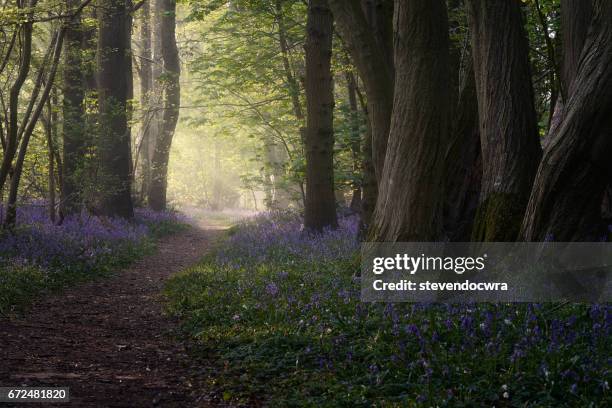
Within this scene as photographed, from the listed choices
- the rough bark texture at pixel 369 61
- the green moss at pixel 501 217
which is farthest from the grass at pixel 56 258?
the green moss at pixel 501 217

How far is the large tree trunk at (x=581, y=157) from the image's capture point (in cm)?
595

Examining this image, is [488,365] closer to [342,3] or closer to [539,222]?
[539,222]

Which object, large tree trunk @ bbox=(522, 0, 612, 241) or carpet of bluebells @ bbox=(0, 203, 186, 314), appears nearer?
large tree trunk @ bbox=(522, 0, 612, 241)

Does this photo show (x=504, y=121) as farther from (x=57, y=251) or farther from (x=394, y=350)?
(x=57, y=251)

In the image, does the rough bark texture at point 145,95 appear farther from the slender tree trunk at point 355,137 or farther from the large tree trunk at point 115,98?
the slender tree trunk at point 355,137

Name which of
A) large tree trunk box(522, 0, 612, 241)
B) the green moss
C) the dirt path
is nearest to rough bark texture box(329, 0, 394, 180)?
the green moss

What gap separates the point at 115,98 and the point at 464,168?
12089mm

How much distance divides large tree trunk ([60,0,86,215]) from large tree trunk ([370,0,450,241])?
10132 millimetres

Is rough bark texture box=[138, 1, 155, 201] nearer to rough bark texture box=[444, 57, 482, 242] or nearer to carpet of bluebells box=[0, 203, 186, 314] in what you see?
carpet of bluebells box=[0, 203, 186, 314]

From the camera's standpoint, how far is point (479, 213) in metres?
7.44

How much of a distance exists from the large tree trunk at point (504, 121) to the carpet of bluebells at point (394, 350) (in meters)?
1.35

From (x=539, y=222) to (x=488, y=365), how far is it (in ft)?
7.76

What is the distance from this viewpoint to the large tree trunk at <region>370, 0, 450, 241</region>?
283 inches

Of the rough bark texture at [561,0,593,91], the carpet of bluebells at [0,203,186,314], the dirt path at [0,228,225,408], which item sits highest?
the rough bark texture at [561,0,593,91]
